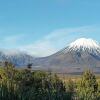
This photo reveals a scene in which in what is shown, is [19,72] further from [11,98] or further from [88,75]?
A: [11,98]

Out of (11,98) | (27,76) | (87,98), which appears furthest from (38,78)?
(11,98)

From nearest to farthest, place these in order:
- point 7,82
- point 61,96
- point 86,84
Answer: point 7,82
point 61,96
point 86,84

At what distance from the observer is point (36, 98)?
95.9ft

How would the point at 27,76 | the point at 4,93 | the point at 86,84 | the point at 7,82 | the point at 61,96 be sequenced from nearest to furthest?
1. the point at 4,93
2. the point at 7,82
3. the point at 61,96
4. the point at 86,84
5. the point at 27,76

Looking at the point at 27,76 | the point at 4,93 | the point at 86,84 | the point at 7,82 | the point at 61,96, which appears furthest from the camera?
the point at 27,76

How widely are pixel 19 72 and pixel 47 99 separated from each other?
63.8 m

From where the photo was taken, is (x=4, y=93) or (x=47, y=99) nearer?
(x=4, y=93)

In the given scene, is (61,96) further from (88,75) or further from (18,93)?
(88,75)

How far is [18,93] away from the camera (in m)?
27.4

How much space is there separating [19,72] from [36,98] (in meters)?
64.1

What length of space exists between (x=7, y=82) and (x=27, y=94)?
5.88 ft

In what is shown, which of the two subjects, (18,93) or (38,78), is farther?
(38,78)

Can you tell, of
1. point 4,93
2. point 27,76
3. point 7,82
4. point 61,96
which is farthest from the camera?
point 27,76

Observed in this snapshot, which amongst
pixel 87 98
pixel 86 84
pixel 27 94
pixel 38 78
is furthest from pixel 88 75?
pixel 27 94
